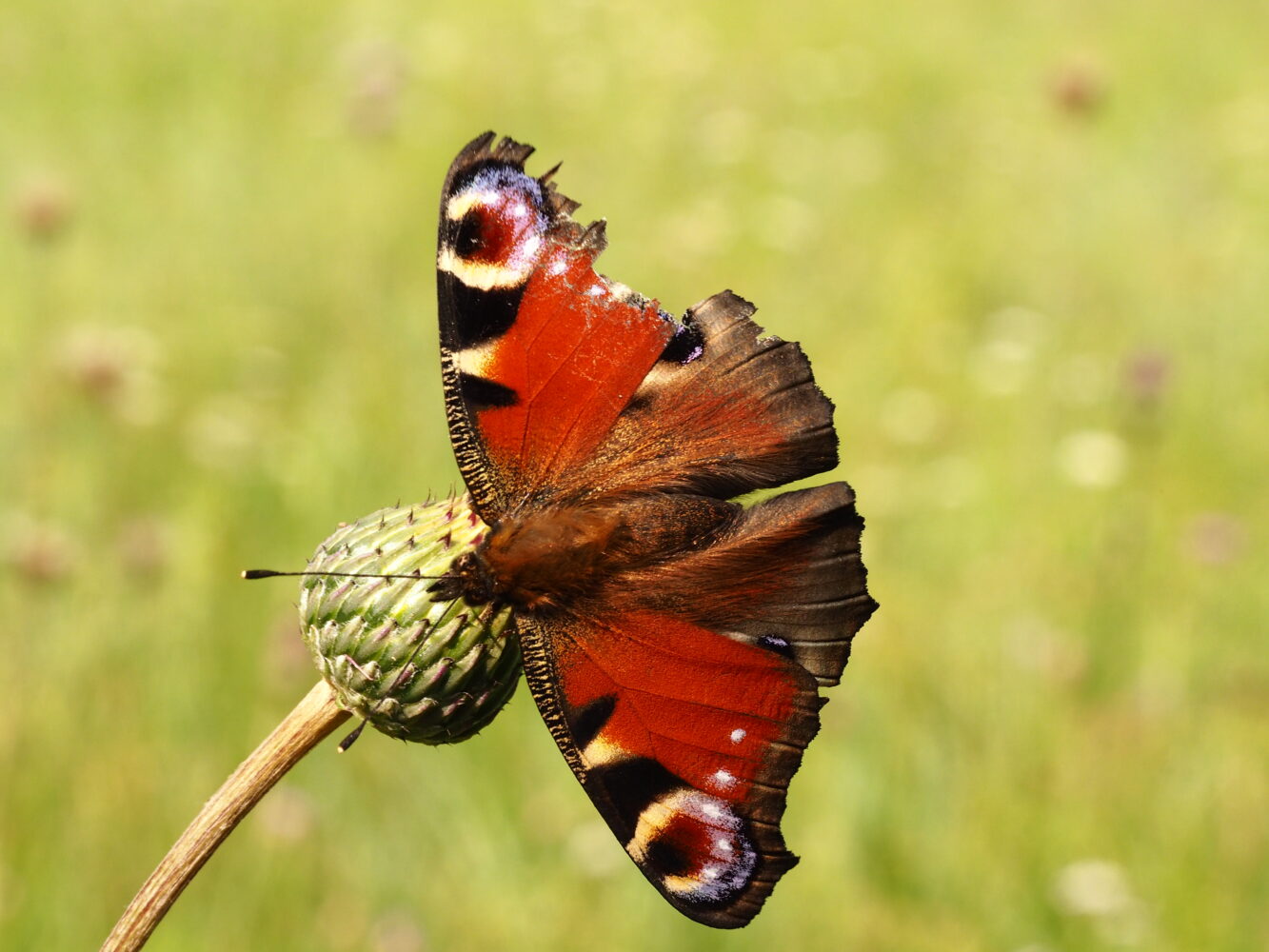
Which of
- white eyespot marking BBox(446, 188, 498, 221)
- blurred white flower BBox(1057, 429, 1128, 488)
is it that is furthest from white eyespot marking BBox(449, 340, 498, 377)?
blurred white flower BBox(1057, 429, 1128, 488)

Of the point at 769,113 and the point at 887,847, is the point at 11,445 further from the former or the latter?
the point at 769,113

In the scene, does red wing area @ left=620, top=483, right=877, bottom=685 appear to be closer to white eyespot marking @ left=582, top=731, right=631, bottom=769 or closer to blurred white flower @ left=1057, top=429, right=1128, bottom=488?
white eyespot marking @ left=582, top=731, right=631, bottom=769

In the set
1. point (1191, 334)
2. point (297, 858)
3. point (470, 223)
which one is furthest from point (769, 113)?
point (470, 223)

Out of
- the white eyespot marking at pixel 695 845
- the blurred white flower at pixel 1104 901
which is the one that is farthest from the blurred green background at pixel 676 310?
the white eyespot marking at pixel 695 845

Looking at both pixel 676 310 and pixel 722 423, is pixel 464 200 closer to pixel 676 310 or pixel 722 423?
pixel 722 423

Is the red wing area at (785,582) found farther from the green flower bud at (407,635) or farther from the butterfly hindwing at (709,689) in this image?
the green flower bud at (407,635)
